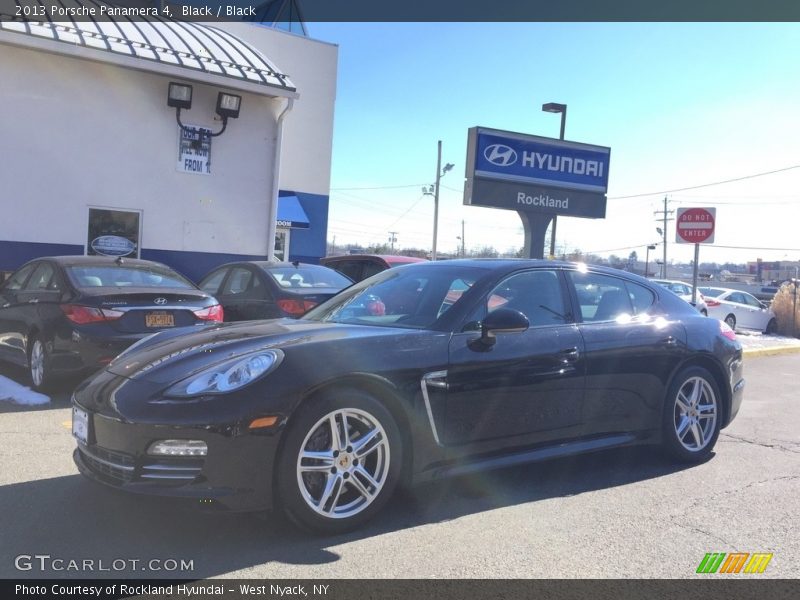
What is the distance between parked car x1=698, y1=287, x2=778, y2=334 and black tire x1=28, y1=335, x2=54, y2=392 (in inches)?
715

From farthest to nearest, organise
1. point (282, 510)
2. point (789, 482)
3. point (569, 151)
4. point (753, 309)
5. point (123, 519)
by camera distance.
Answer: point (753, 309) → point (569, 151) → point (789, 482) → point (123, 519) → point (282, 510)

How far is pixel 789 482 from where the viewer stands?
17.0 feet

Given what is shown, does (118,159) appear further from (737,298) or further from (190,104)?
(737,298)

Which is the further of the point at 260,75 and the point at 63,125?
the point at 260,75

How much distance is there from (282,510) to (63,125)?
11.3 metres

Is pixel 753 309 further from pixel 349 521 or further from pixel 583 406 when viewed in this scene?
pixel 349 521

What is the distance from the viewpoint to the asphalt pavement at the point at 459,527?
345 centimetres

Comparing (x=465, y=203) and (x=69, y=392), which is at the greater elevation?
(x=465, y=203)

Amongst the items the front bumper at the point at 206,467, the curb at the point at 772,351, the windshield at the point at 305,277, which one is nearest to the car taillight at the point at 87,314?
the windshield at the point at 305,277

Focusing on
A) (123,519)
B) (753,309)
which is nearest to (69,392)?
(123,519)

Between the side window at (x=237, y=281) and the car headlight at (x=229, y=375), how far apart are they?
5105 mm

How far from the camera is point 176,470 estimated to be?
348cm

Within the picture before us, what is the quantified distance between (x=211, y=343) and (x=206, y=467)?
2.85 ft

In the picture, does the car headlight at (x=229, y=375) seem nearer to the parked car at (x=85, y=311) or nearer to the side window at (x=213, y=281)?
the parked car at (x=85, y=311)
